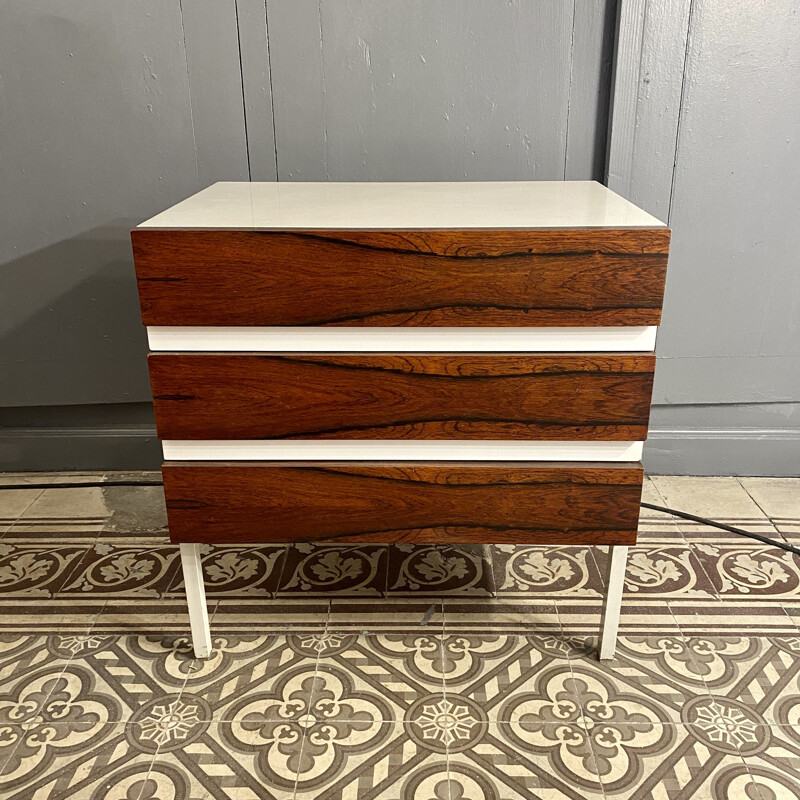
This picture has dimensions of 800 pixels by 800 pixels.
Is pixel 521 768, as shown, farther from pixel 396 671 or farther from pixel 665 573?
pixel 665 573

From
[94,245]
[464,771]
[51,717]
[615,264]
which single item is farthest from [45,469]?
[615,264]

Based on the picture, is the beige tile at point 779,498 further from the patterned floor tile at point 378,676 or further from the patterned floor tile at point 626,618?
the patterned floor tile at point 378,676

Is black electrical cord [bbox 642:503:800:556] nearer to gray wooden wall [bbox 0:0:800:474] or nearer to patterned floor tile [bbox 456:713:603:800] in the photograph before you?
gray wooden wall [bbox 0:0:800:474]

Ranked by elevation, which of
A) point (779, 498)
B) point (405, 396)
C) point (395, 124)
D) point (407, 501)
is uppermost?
point (395, 124)

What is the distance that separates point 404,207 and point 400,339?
0.73ft

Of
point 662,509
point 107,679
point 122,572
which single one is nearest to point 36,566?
point 122,572

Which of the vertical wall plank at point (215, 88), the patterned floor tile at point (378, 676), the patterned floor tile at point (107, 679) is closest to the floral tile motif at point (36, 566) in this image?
the patterned floor tile at point (107, 679)

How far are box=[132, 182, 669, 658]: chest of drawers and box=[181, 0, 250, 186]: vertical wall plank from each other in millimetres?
419

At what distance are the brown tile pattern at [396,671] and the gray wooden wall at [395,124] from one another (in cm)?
46

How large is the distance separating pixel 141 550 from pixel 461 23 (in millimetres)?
1144

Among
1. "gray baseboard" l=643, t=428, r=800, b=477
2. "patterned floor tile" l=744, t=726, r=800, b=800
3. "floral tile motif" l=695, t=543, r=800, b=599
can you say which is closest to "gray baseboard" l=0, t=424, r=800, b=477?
"gray baseboard" l=643, t=428, r=800, b=477

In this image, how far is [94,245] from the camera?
1.56 metres

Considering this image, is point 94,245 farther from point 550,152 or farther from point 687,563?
point 687,563

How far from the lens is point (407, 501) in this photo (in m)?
1.08
